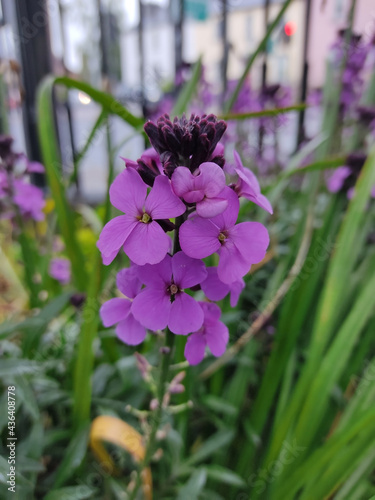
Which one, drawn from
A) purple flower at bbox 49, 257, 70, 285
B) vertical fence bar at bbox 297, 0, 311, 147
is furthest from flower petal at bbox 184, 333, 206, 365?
vertical fence bar at bbox 297, 0, 311, 147

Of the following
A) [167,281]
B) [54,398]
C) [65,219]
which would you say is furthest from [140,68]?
[167,281]

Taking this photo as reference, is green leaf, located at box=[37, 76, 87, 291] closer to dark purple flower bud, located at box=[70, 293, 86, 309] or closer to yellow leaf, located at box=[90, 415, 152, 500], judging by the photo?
dark purple flower bud, located at box=[70, 293, 86, 309]

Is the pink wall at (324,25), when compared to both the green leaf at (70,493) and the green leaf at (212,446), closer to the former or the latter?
the green leaf at (212,446)

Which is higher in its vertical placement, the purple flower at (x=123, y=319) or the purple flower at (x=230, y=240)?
the purple flower at (x=230, y=240)

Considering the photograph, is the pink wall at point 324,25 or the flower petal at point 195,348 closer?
the flower petal at point 195,348

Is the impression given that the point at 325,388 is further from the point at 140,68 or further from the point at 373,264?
the point at 140,68

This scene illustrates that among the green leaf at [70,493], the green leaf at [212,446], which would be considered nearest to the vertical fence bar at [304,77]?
the green leaf at [212,446]

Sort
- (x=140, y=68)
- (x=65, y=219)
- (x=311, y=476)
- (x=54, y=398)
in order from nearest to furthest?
(x=311, y=476), (x=54, y=398), (x=65, y=219), (x=140, y=68)
